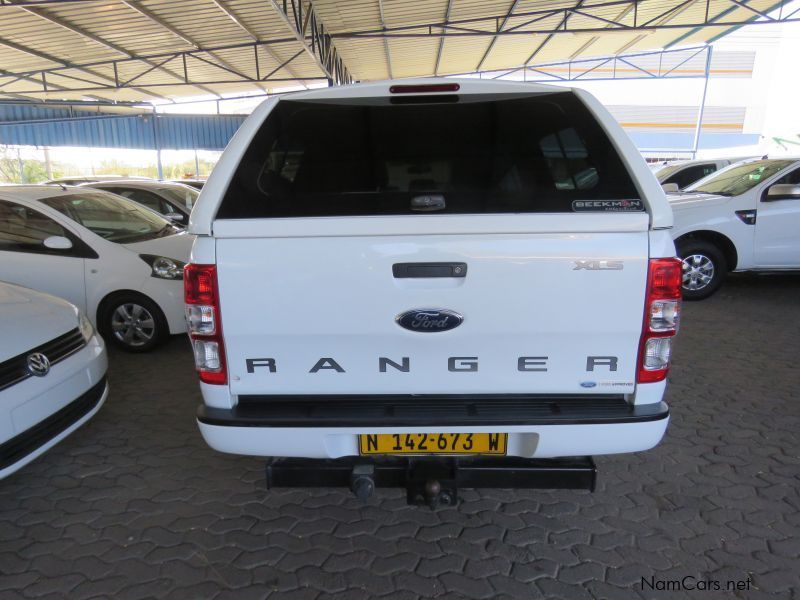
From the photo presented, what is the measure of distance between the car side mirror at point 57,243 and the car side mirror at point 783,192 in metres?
7.46

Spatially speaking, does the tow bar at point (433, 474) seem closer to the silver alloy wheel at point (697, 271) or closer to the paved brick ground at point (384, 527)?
the paved brick ground at point (384, 527)

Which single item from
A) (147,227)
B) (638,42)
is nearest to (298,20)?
(147,227)

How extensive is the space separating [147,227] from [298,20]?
7.21 meters

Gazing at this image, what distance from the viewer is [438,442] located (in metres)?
2.14

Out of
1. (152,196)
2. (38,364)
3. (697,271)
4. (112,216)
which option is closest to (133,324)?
(112,216)

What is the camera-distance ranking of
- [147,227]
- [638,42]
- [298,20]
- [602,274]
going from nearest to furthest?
[602,274] < [147,227] < [298,20] < [638,42]

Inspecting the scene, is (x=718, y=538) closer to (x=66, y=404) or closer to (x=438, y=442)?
(x=438, y=442)

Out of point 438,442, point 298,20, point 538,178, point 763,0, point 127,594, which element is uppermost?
point 763,0

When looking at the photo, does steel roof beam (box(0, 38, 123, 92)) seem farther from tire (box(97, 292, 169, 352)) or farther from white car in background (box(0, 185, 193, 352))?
tire (box(97, 292, 169, 352))

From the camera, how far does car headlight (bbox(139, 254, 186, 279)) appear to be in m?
4.98

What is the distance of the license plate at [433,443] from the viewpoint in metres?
2.13

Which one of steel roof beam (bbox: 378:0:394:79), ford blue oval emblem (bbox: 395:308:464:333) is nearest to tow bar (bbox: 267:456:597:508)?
ford blue oval emblem (bbox: 395:308:464:333)

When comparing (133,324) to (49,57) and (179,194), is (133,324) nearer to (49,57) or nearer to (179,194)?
(179,194)

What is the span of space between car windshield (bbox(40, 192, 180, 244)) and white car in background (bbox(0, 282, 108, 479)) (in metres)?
1.91
